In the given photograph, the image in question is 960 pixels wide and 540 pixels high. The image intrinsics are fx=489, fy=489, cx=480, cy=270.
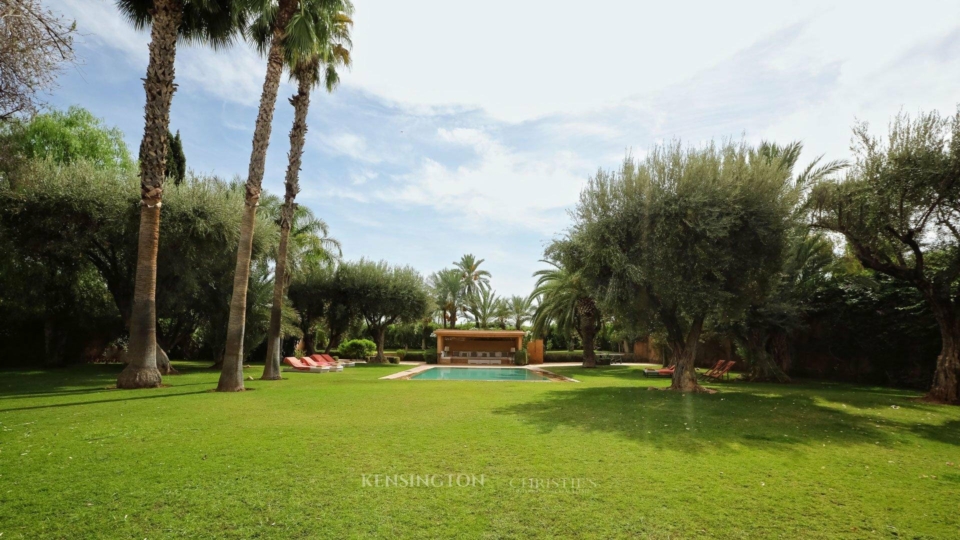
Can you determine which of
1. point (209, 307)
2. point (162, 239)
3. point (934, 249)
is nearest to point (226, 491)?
point (162, 239)

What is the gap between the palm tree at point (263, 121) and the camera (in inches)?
519

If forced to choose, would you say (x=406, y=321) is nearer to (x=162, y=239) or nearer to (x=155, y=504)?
(x=162, y=239)

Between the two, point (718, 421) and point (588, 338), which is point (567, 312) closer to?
point (588, 338)

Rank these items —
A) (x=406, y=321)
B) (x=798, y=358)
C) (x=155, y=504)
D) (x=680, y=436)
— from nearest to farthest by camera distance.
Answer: (x=155, y=504) < (x=680, y=436) < (x=798, y=358) < (x=406, y=321)

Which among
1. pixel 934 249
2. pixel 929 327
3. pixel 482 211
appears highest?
pixel 482 211

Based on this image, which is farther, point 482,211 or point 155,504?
point 482,211

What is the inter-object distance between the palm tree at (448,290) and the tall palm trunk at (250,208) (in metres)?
30.3

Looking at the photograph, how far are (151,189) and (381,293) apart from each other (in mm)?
19118

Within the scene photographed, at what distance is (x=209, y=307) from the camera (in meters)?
21.3

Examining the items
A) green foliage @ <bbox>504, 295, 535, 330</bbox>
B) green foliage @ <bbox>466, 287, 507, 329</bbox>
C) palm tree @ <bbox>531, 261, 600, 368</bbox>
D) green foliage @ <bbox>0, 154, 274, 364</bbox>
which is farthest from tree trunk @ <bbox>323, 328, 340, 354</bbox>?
green foliage @ <bbox>504, 295, 535, 330</bbox>

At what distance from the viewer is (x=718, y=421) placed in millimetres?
9008

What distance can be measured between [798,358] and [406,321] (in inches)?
865

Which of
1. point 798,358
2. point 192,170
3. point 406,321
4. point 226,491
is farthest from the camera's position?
point 406,321

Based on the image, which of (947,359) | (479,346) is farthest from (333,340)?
(947,359)
